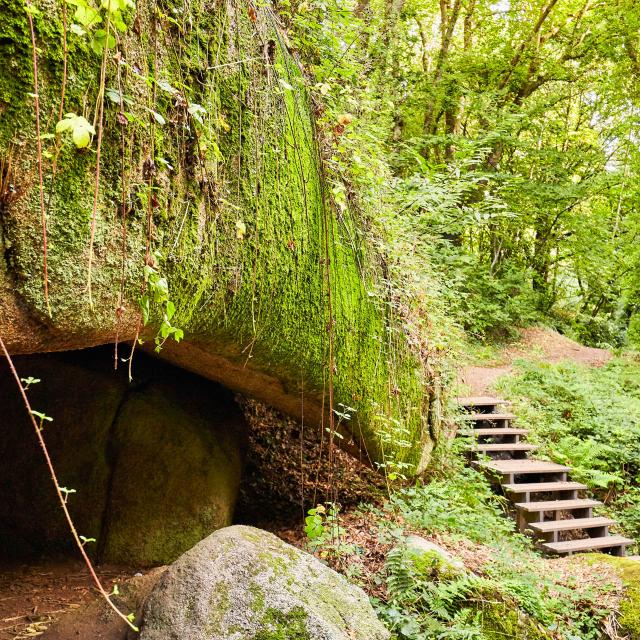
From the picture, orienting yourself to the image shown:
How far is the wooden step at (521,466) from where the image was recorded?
8.39 metres

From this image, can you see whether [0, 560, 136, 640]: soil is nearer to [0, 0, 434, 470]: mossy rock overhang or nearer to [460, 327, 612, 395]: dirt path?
[0, 0, 434, 470]: mossy rock overhang

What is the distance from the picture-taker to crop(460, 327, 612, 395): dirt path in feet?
Result: 43.4

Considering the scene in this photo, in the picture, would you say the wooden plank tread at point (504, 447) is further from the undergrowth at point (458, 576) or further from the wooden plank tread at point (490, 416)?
the undergrowth at point (458, 576)

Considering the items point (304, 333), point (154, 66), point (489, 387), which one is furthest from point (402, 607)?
point (489, 387)

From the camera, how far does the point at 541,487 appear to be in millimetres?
8328

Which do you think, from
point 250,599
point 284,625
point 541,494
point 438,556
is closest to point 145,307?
point 250,599

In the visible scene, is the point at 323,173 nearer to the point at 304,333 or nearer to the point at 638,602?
the point at 304,333

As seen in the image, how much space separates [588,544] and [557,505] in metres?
0.68

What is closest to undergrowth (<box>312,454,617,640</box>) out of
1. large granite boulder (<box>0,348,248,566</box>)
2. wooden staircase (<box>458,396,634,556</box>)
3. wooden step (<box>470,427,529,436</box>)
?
wooden staircase (<box>458,396,634,556</box>)

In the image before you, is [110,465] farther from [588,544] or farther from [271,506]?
[588,544]

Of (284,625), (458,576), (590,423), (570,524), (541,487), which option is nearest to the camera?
(284,625)

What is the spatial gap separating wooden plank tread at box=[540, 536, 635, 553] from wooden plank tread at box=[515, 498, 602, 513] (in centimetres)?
51

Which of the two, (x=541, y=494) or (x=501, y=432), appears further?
(x=501, y=432)

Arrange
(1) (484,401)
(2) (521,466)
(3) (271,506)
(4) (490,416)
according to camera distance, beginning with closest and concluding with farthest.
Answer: (3) (271,506)
(2) (521,466)
(4) (490,416)
(1) (484,401)
